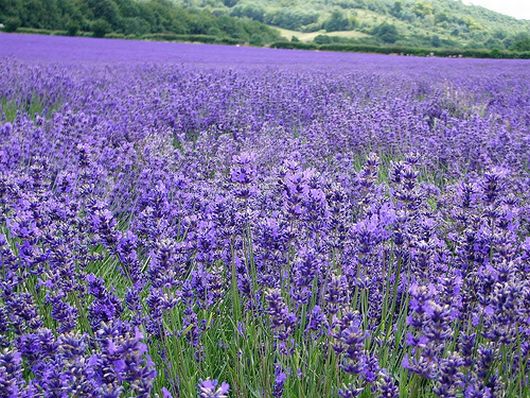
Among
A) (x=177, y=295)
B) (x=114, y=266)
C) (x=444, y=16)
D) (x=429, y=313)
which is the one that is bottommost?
(x=114, y=266)

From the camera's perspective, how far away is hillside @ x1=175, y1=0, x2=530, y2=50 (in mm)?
44562

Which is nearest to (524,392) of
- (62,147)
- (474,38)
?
(62,147)

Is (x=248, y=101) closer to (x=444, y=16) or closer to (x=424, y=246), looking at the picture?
(x=424, y=246)

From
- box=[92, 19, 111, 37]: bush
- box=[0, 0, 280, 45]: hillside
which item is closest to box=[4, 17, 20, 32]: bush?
box=[0, 0, 280, 45]: hillside

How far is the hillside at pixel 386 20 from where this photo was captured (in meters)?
44.6

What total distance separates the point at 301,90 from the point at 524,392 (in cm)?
567

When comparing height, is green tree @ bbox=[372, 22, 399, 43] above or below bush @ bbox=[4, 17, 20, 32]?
above

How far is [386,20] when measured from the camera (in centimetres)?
5241

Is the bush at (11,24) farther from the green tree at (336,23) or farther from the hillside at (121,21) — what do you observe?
the green tree at (336,23)

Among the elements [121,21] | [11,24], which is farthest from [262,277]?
[121,21]

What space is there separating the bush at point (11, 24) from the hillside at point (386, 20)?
2079 cm

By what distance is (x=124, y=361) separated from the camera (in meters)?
1.11

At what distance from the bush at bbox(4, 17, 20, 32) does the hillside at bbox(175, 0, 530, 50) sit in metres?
20.8

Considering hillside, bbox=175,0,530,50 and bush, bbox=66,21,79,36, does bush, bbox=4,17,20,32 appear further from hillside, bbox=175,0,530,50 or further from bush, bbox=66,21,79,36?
hillside, bbox=175,0,530,50
